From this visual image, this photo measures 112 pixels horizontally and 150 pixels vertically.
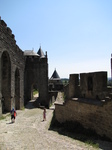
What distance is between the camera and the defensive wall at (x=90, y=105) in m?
6.41

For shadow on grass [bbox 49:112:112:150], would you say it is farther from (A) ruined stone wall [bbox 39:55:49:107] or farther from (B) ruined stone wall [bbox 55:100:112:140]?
(A) ruined stone wall [bbox 39:55:49:107]

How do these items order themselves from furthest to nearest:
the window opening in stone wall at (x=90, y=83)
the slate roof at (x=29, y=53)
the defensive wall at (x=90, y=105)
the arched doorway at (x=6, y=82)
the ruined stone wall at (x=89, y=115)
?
the slate roof at (x=29, y=53)
the arched doorway at (x=6, y=82)
the window opening in stone wall at (x=90, y=83)
the defensive wall at (x=90, y=105)
the ruined stone wall at (x=89, y=115)

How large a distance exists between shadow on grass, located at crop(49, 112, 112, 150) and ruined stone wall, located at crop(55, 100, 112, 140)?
0.21 m

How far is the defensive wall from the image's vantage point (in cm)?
641

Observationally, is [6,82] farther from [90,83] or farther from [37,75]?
[37,75]

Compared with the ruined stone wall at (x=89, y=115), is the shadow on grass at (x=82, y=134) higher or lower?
lower

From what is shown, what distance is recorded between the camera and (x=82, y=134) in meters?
7.16

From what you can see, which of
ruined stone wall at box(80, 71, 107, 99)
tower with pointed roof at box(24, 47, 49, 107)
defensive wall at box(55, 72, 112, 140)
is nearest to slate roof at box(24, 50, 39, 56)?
tower with pointed roof at box(24, 47, 49, 107)

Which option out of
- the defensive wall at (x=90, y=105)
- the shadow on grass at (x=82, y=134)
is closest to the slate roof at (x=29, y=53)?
the defensive wall at (x=90, y=105)

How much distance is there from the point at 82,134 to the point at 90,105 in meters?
1.64

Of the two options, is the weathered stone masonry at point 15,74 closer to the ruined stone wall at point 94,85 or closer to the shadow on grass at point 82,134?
the shadow on grass at point 82,134

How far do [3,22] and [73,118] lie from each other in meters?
9.42

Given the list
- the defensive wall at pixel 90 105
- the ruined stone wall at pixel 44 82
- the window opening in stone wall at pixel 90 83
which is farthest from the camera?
the ruined stone wall at pixel 44 82

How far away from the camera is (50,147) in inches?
201
